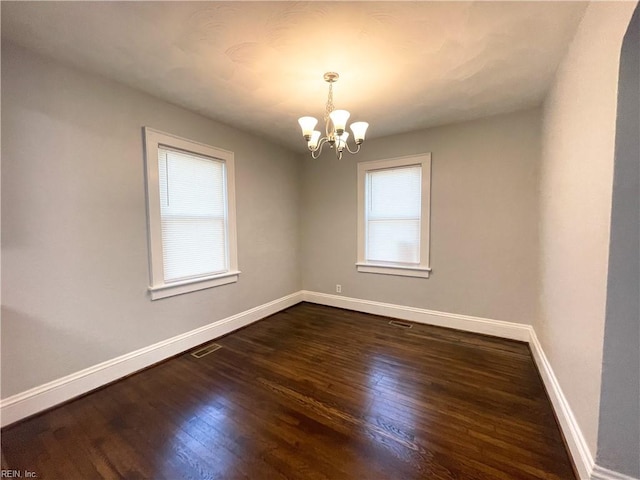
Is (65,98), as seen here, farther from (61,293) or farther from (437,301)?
(437,301)

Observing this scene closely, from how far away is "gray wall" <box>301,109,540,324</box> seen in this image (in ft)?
9.06

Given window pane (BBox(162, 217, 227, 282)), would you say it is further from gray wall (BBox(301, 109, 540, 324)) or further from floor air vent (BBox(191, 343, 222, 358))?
gray wall (BBox(301, 109, 540, 324))

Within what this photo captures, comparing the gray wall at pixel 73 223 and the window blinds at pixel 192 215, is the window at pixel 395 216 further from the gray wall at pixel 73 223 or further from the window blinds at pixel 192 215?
the gray wall at pixel 73 223

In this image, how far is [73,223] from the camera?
1.95m

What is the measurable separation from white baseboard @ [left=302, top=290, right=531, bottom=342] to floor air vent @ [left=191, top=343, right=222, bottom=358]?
5.99ft

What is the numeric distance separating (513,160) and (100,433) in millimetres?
4240

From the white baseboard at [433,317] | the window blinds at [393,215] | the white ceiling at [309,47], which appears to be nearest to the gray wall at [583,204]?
the white ceiling at [309,47]

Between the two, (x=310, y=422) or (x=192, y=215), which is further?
(x=192, y=215)

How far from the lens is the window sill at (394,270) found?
11.0 feet

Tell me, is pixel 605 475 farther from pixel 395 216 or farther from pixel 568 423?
pixel 395 216

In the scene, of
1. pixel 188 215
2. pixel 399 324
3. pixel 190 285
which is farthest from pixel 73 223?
pixel 399 324

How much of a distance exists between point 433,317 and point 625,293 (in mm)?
2363

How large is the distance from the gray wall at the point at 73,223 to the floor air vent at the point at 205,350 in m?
0.29

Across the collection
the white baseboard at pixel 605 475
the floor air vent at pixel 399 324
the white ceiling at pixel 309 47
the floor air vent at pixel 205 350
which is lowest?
the floor air vent at pixel 205 350
